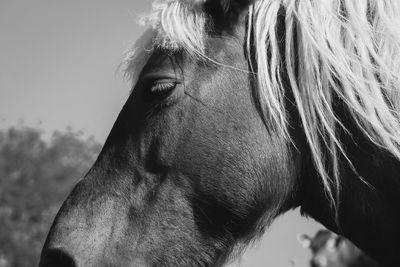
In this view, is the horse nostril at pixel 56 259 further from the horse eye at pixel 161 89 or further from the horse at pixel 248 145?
the horse eye at pixel 161 89

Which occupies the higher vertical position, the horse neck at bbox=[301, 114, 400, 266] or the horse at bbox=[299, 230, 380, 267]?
the horse neck at bbox=[301, 114, 400, 266]

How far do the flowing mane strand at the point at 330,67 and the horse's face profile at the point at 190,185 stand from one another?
0.10m

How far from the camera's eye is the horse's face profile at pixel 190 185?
2385mm

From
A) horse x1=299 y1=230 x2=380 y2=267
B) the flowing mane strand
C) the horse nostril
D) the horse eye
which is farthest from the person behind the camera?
horse x1=299 y1=230 x2=380 y2=267

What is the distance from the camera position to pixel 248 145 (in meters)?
2.38

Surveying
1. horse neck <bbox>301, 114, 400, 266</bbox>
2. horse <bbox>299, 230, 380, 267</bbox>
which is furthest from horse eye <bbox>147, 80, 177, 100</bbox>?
horse <bbox>299, 230, 380, 267</bbox>

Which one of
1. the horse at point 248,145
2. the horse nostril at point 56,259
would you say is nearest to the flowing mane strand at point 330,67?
the horse at point 248,145

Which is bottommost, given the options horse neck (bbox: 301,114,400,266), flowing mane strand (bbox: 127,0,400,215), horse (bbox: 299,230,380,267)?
horse (bbox: 299,230,380,267)

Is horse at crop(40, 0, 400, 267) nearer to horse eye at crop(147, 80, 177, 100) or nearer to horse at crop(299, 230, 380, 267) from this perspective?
horse eye at crop(147, 80, 177, 100)

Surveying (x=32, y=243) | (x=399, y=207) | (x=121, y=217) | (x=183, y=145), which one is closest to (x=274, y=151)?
(x=183, y=145)

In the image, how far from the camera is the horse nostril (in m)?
2.36

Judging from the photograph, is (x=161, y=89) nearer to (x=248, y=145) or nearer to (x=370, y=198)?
(x=248, y=145)

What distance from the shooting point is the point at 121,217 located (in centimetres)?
244

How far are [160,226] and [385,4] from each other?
1.23 m
